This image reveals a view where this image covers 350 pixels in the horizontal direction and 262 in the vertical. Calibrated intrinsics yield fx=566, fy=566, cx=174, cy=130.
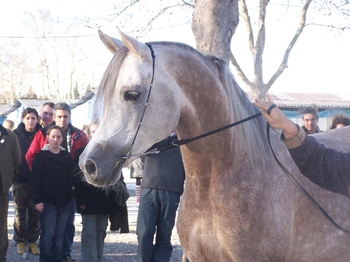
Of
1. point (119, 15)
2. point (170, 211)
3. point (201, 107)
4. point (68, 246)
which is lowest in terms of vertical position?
point (68, 246)

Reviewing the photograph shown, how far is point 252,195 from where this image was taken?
3426 millimetres

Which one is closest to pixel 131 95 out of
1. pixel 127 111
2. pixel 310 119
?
pixel 127 111

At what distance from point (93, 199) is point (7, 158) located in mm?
1414

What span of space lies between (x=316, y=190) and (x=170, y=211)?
9.68 ft

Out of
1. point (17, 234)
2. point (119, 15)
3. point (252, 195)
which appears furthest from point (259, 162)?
point (119, 15)

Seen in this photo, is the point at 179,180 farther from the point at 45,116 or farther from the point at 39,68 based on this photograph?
the point at 39,68

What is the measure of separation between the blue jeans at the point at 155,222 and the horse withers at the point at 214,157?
258cm

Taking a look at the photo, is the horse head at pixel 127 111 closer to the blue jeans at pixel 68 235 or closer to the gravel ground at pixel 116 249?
the blue jeans at pixel 68 235

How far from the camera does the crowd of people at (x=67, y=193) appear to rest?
640 cm

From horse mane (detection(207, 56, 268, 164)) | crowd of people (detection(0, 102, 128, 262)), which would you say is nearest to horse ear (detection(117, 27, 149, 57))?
horse mane (detection(207, 56, 268, 164))

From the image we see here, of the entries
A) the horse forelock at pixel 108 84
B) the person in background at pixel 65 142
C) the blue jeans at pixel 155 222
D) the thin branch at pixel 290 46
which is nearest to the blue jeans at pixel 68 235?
the person in background at pixel 65 142

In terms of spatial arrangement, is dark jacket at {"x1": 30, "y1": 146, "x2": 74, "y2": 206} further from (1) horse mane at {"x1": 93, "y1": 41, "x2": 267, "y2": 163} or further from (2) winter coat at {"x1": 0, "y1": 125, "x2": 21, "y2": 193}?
(1) horse mane at {"x1": 93, "y1": 41, "x2": 267, "y2": 163}

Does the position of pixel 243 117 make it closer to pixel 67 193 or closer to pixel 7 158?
pixel 67 193

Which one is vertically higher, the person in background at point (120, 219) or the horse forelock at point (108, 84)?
the horse forelock at point (108, 84)
